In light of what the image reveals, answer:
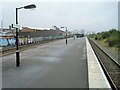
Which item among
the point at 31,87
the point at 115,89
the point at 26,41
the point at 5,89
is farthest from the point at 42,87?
the point at 26,41

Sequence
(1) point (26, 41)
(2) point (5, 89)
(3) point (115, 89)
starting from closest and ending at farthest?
(2) point (5, 89), (3) point (115, 89), (1) point (26, 41)

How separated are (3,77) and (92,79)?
13.0ft

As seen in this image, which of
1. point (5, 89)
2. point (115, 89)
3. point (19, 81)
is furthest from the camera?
point (19, 81)

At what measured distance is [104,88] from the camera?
26.5 feet

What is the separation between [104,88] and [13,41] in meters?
25.5

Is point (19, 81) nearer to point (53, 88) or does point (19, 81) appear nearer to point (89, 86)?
point (53, 88)

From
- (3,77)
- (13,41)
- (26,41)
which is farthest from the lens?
(26,41)

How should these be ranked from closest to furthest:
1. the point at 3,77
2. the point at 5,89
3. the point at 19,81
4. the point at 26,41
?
the point at 5,89, the point at 19,81, the point at 3,77, the point at 26,41

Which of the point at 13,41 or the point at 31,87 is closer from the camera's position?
the point at 31,87

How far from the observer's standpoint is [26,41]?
3878 cm

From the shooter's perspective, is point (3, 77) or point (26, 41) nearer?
point (3, 77)

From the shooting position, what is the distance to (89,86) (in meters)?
8.30

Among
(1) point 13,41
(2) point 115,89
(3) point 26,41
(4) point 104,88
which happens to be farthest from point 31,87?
(3) point 26,41

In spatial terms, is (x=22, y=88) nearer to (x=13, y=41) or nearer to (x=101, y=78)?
(x=101, y=78)
